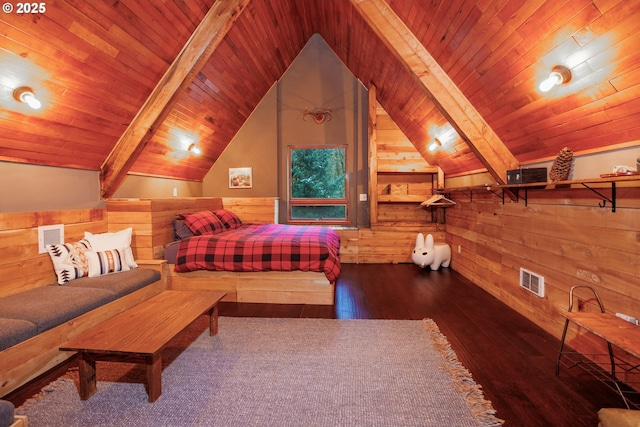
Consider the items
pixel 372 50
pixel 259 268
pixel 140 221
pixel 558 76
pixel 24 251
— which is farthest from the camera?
pixel 372 50

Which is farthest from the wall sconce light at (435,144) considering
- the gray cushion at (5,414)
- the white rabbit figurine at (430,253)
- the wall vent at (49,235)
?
the gray cushion at (5,414)

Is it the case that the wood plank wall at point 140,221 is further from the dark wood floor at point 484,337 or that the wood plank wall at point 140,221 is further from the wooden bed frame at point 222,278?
the dark wood floor at point 484,337

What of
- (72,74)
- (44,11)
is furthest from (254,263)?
(44,11)

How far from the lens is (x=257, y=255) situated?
344cm

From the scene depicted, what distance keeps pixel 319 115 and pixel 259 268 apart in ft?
11.2

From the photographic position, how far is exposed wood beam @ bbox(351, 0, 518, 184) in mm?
3164

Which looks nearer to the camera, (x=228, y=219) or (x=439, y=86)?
(x=439, y=86)

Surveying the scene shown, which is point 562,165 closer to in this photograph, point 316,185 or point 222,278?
point 222,278

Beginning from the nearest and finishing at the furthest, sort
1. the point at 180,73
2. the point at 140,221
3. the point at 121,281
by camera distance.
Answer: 1. the point at 121,281
2. the point at 180,73
3. the point at 140,221

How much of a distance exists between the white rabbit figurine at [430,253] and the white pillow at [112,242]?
3.69 m

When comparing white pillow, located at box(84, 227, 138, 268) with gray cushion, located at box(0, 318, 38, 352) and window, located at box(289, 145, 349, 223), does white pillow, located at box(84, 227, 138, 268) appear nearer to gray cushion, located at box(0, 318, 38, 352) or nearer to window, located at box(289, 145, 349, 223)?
gray cushion, located at box(0, 318, 38, 352)

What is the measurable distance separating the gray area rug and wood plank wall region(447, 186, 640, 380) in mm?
1010

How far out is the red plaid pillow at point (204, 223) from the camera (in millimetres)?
3896

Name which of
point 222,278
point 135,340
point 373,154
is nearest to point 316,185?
point 373,154
